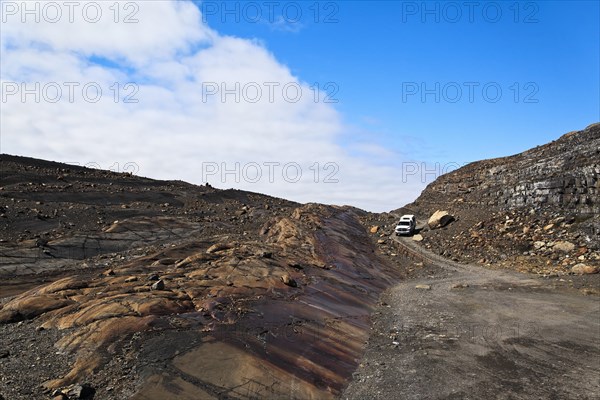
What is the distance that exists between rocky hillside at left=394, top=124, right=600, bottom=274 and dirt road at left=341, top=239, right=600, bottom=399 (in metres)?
7.03

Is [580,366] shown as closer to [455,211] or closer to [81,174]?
[455,211]

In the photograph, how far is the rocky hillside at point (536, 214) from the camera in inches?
1070

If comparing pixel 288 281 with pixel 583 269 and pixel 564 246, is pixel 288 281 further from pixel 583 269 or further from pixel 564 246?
pixel 564 246

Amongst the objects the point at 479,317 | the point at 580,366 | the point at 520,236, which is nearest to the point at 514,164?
the point at 520,236

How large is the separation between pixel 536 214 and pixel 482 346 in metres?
24.3

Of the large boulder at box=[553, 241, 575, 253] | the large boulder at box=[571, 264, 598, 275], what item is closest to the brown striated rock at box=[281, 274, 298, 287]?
the large boulder at box=[571, 264, 598, 275]

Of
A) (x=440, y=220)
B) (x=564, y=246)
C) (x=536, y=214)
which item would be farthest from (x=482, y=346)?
(x=440, y=220)

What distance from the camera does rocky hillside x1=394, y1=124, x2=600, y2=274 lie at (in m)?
27.2

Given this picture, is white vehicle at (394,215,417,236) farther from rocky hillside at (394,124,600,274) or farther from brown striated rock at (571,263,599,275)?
brown striated rock at (571,263,599,275)

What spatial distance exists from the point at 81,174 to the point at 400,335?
3748 cm

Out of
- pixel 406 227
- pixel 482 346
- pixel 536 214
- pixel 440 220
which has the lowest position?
pixel 482 346

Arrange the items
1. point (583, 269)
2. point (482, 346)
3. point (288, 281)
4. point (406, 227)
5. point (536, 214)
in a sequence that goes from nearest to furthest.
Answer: point (482, 346) < point (288, 281) < point (583, 269) < point (536, 214) < point (406, 227)

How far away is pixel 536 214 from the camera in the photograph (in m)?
32.4

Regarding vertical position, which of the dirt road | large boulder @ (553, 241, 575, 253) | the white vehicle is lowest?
the dirt road
